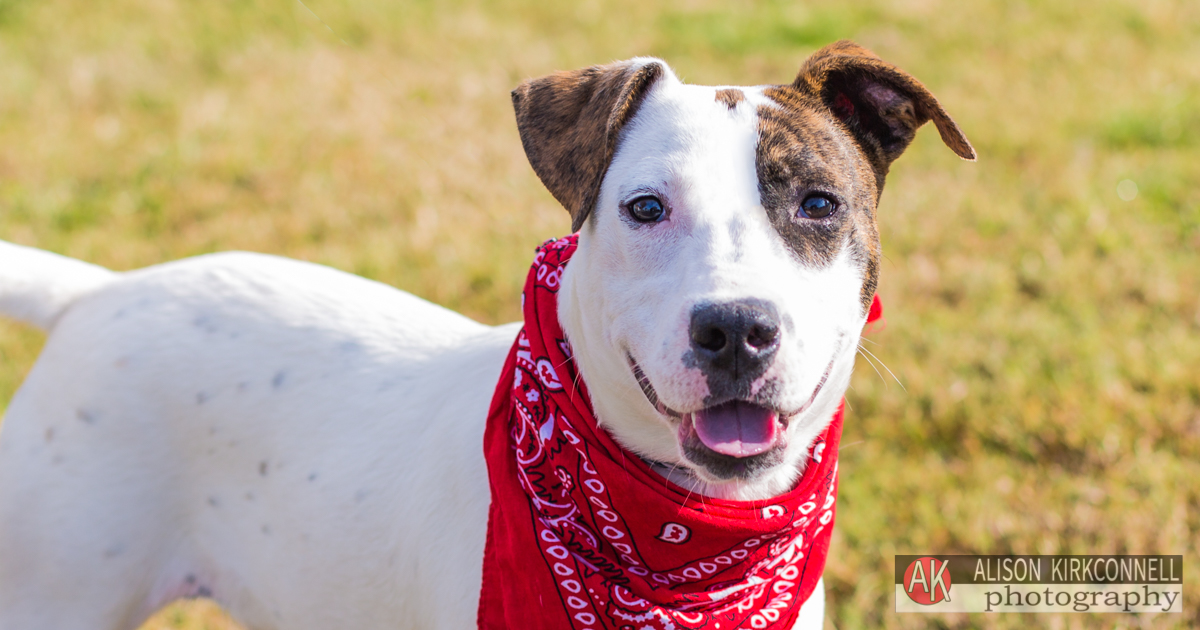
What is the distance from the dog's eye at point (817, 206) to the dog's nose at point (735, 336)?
15.5 inches

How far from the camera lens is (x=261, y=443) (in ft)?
9.54

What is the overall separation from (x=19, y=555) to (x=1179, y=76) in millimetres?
8571

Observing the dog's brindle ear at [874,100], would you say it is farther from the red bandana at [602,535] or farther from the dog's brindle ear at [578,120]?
the red bandana at [602,535]

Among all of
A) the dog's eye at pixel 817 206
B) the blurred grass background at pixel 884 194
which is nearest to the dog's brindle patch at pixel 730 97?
the dog's eye at pixel 817 206

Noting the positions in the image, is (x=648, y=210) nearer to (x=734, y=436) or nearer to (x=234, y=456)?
(x=734, y=436)

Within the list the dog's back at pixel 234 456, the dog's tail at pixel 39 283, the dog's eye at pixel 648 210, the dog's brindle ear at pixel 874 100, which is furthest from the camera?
the dog's tail at pixel 39 283

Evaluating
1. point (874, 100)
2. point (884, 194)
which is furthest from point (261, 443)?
point (884, 194)

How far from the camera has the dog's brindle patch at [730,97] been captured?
246cm

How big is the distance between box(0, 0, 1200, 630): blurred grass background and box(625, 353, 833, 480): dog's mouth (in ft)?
5.49

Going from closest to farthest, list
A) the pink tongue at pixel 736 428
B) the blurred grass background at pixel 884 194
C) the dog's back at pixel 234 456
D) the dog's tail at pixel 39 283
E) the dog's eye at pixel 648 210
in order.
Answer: the pink tongue at pixel 736 428 → the dog's eye at pixel 648 210 → the dog's back at pixel 234 456 → the dog's tail at pixel 39 283 → the blurred grass background at pixel 884 194

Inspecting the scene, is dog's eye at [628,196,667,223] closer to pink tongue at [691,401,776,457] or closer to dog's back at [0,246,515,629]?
pink tongue at [691,401,776,457]

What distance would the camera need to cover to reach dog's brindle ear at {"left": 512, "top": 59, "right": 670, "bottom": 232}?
2348 millimetres

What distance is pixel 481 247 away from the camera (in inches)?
228

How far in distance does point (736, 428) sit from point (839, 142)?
873mm
